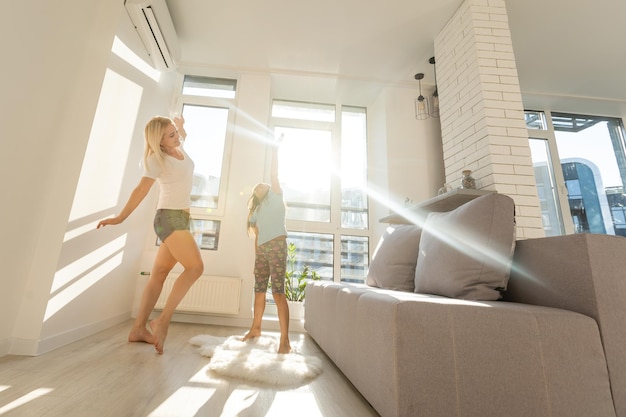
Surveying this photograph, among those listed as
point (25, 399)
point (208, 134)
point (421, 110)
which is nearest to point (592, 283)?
point (25, 399)

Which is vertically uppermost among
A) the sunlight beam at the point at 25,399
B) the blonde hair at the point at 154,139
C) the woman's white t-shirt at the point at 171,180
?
the blonde hair at the point at 154,139

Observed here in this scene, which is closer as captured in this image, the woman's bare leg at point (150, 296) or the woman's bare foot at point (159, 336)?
the woman's bare foot at point (159, 336)

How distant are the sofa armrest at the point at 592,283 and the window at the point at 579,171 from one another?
351 centimetres

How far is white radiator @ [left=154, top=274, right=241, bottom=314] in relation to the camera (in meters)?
2.71

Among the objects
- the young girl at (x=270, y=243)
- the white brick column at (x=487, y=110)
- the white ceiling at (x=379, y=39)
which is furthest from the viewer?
the white ceiling at (x=379, y=39)

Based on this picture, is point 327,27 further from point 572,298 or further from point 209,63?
point 572,298

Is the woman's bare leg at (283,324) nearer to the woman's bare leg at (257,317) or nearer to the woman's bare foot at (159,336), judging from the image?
the woman's bare leg at (257,317)

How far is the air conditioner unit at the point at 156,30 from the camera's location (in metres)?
2.24

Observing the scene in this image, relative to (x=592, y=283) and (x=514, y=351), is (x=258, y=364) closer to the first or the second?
(x=514, y=351)

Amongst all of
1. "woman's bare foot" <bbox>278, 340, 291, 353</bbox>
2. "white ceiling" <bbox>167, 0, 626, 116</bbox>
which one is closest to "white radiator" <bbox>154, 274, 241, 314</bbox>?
"woman's bare foot" <bbox>278, 340, 291, 353</bbox>

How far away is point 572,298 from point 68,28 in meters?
2.83

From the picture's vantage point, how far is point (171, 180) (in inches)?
69.7

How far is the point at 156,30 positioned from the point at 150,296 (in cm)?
228

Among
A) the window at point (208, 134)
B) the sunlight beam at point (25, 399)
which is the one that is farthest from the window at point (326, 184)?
the sunlight beam at point (25, 399)
